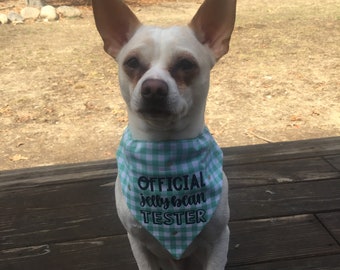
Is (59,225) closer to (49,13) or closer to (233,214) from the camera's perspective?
(233,214)

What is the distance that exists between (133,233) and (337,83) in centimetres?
474

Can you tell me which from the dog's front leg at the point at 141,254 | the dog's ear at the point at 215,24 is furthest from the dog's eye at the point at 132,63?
the dog's front leg at the point at 141,254

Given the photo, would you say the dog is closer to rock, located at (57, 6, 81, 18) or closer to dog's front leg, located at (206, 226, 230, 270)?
dog's front leg, located at (206, 226, 230, 270)

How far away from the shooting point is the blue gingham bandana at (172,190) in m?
1.80

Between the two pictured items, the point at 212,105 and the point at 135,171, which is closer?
the point at 135,171

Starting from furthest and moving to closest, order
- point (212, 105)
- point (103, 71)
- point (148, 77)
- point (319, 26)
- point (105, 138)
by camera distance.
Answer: point (319, 26) → point (103, 71) → point (212, 105) → point (105, 138) → point (148, 77)

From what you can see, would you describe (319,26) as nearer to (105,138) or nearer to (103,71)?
(103,71)

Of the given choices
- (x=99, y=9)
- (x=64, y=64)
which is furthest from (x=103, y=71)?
(x=99, y=9)

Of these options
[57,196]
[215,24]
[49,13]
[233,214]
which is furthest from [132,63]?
[49,13]

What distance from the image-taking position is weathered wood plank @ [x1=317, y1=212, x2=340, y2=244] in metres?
2.30

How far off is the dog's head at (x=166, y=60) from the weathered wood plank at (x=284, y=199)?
2.82 ft

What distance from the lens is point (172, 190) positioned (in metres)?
1.83

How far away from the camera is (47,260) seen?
2213 mm

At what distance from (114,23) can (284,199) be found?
4.48ft
